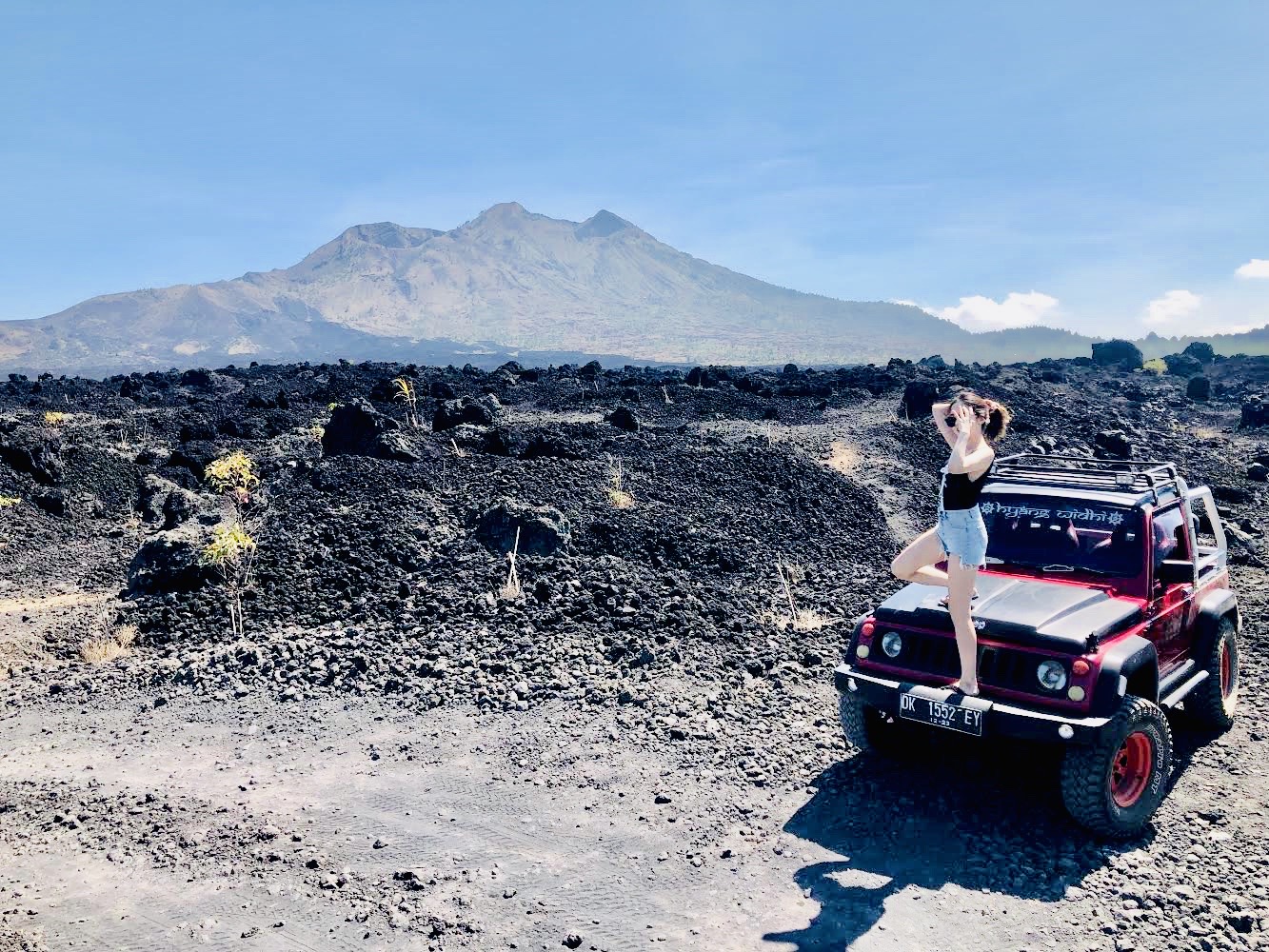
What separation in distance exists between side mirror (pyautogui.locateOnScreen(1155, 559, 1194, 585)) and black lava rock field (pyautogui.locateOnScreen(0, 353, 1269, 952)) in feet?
4.95

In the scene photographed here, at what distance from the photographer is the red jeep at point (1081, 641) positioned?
5.07 metres

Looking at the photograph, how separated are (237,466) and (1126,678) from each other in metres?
14.1


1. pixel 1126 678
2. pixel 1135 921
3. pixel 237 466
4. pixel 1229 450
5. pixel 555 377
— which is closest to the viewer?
pixel 1135 921

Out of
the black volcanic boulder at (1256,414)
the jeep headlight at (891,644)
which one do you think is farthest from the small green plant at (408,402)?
the black volcanic boulder at (1256,414)

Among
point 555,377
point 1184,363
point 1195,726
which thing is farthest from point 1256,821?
point 1184,363

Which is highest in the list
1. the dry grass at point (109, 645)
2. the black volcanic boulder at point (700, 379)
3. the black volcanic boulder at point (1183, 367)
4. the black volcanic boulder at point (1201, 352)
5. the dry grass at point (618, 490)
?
the black volcanic boulder at point (1201, 352)

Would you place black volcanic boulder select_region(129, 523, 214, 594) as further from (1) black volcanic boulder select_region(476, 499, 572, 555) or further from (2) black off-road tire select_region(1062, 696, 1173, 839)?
(2) black off-road tire select_region(1062, 696, 1173, 839)

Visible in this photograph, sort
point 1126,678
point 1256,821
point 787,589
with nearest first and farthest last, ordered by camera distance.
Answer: point 1126,678
point 1256,821
point 787,589

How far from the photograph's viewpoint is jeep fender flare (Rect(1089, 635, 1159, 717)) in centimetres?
499

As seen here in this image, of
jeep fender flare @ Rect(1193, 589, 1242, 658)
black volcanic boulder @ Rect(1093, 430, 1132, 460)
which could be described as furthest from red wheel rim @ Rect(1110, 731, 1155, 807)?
black volcanic boulder @ Rect(1093, 430, 1132, 460)

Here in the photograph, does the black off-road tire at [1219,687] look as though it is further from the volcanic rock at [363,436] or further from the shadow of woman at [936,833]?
the volcanic rock at [363,436]

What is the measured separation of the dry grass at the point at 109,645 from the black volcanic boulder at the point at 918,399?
21510 mm

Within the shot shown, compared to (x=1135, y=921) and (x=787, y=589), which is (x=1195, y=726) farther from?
(x=787, y=589)

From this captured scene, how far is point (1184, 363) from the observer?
6194 centimetres
